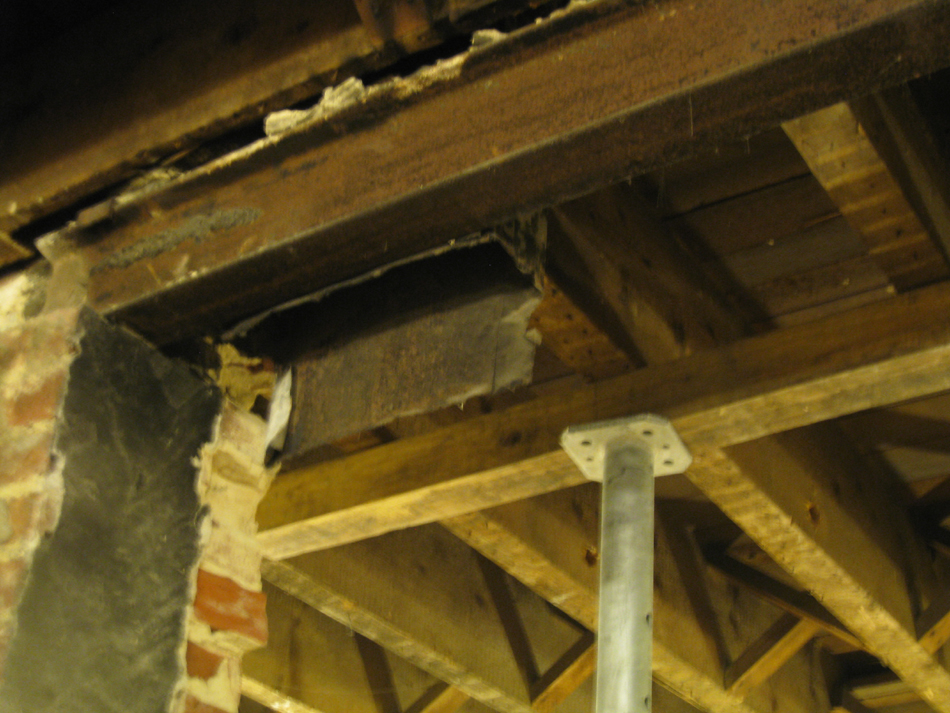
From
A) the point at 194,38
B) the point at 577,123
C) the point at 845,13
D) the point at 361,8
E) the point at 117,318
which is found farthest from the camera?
the point at 194,38

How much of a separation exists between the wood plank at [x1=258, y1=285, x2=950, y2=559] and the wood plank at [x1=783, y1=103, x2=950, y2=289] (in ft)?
0.22

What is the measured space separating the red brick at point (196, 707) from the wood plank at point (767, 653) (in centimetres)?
227

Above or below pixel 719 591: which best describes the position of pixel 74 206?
below

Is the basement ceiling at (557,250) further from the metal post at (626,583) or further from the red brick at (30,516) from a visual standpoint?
the red brick at (30,516)

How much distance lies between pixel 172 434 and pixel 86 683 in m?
0.44

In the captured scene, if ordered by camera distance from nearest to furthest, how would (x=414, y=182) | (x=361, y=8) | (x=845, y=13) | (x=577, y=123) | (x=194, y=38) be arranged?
(x=845, y=13), (x=577, y=123), (x=414, y=182), (x=361, y=8), (x=194, y=38)

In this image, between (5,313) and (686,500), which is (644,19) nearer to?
(5,313)

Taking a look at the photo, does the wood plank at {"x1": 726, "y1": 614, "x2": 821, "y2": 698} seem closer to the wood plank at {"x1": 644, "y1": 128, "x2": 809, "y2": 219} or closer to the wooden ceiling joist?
the wooden ceiling joist

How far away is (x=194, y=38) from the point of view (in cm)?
182

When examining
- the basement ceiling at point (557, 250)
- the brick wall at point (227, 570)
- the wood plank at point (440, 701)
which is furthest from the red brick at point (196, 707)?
the wood plank at point (440, 701)

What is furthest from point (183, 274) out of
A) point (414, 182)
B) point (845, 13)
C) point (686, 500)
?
point (686, 500)

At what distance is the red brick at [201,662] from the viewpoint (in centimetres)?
172

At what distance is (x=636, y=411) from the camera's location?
2.20 meters

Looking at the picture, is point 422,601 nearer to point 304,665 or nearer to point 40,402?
point 304,665
